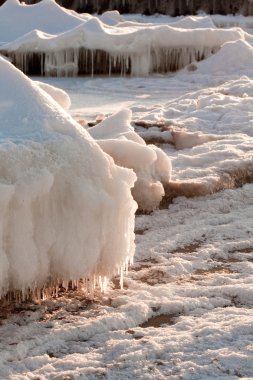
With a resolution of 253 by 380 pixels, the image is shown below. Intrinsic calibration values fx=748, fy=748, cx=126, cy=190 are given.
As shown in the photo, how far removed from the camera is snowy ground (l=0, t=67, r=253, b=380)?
2.72 m

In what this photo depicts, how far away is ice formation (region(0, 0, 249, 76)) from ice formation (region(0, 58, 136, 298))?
341 inches

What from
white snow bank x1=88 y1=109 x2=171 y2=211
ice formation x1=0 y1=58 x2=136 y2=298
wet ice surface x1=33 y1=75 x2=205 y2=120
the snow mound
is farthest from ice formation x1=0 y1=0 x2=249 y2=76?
ice formation x1=0 y1=58 x2=136 y2=298

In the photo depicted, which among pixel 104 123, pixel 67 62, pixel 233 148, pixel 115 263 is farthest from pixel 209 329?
pixel 67 62

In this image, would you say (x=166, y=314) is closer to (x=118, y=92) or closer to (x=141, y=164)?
(x=141, y=164)

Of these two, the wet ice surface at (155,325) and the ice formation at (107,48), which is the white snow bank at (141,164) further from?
the ice formation at (107,48)

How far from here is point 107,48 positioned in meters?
11.9

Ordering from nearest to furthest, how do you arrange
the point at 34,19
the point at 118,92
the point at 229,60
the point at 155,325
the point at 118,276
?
the point at 155,325 < the point at 118,276 < the point at 118,92 < the point at 229,60 < the point at 34,19

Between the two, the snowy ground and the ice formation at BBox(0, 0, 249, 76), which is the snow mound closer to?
the ice formation at BBox(0, 0, 249, 76)

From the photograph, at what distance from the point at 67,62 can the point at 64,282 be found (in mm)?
9122

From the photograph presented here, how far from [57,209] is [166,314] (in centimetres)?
65

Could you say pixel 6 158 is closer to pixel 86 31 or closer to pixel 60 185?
pixel 60 185

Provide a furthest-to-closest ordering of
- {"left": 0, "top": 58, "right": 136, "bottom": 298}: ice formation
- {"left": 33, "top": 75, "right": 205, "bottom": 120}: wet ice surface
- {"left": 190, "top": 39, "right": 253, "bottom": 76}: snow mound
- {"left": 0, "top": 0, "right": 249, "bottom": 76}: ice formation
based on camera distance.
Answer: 1. {"left": 0, "top": 0, "right": 249, "bottom": 76}: ice formation
2. {"left": 190, "top": 39, "right": 253, "bottom": 76}: snow mound
3. {"left": 33, "top": 75, "right": 205, "bottom": 120}: wet ice surface
4. {"left": 0, "top": 58, "right": 136, "bottom": 298}: ice formation

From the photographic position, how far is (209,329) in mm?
2963

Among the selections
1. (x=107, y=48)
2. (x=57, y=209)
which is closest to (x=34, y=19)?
(x=107, y=48)
